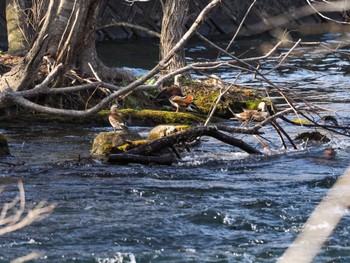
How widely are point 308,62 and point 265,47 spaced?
604cm

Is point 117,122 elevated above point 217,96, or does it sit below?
above

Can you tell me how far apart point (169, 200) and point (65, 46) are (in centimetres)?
532

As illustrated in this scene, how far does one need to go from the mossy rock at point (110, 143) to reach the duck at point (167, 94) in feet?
12.4

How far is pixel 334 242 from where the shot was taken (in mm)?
8273

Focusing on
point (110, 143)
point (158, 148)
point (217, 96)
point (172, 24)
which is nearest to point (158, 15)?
point (172, 24)

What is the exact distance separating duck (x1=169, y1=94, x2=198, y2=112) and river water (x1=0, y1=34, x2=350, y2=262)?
205cm

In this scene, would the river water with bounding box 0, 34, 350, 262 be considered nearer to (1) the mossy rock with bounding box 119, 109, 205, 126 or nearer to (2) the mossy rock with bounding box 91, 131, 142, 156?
(2) the mossy rock with bounding box 91, 131, 142, 156

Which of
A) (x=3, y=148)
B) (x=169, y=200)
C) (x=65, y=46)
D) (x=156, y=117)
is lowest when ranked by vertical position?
(x=156, y=117)

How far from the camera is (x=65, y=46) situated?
14188mm

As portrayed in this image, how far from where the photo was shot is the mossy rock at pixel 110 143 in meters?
12.2

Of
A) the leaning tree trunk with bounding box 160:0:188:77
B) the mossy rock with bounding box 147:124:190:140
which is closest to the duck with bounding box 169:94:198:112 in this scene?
the leaning tree trunk with bounding box 160:0:188:77

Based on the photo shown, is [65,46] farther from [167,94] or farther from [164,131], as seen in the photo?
[167,94]

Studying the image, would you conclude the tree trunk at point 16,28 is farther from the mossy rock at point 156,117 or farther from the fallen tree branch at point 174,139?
the fallen tree branch at point 174,139

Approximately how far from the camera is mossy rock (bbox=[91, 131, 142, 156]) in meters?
12.2
